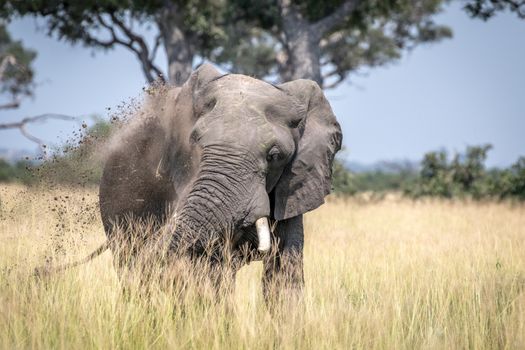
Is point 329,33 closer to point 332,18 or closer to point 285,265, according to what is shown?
point 332,18

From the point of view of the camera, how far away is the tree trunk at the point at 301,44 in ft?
56.5

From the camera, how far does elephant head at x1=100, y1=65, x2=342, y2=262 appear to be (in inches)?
206

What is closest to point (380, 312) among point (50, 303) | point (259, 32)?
point (50, 303)

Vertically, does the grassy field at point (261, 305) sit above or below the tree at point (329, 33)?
below

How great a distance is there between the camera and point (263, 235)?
5434 millimetres

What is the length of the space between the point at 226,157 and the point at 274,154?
44 cm

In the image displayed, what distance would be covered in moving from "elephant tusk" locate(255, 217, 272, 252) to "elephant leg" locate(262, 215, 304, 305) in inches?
11.6

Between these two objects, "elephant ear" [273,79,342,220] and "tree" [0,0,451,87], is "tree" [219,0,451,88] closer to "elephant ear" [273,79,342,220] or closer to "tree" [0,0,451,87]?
"tree" [0,0,451,87]

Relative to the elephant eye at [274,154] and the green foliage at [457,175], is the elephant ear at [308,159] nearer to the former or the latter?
the elephant eye at [274,154]

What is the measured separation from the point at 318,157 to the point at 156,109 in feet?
5.05

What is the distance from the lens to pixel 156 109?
6527 millimetres

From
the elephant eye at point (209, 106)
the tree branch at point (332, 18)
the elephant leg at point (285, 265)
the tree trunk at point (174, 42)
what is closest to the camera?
Answer: the elephant eye at point (209, 106)

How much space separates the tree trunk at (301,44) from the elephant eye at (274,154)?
11.5m

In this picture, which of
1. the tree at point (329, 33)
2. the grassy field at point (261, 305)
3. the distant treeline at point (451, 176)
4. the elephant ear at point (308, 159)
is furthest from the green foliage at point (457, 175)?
the elephant ear at point (308, 159)
